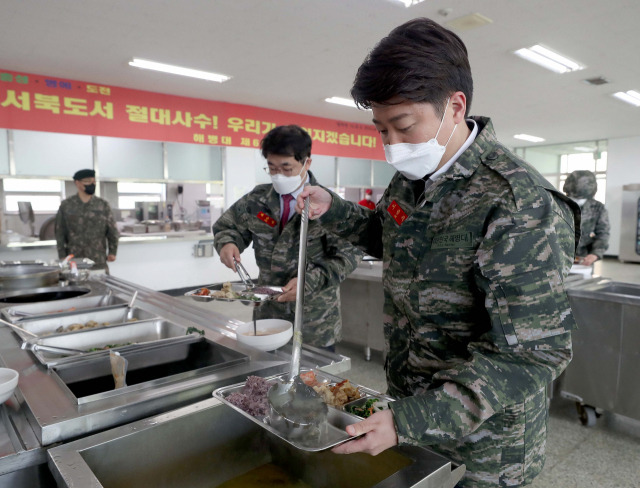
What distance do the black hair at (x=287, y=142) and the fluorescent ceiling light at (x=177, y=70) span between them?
3.48 m

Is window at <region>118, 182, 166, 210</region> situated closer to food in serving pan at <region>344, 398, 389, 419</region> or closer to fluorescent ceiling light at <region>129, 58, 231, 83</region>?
fluorescent ceiling light at <region>129, 58, 231, 83</region>

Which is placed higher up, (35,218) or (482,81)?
(482,81)

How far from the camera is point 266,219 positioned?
2.00 m

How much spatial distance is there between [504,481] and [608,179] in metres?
11.2

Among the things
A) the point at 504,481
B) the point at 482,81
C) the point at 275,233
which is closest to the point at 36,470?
the point at 504,481

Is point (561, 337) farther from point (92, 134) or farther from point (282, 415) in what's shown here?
point (92, 134)

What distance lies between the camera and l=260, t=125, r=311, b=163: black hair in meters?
1.85

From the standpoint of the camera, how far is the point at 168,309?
185 cm

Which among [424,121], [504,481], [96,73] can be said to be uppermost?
[96,73]

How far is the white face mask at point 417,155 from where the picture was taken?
2.89 feet

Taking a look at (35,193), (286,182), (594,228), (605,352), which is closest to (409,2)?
(286,182)

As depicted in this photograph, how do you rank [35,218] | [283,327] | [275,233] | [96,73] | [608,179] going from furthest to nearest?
[608,179], [35,218], [96,73], [275,233], [283,327]

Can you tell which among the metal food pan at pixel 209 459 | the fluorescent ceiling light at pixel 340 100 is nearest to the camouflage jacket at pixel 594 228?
the fluorescent ceiling light at pixel 340 100

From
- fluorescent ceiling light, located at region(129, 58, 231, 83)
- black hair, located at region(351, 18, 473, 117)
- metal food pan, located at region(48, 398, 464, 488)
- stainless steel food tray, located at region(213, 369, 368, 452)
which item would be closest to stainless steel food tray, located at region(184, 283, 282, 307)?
metal food pan, located at region(48, 398, 464, 488)
